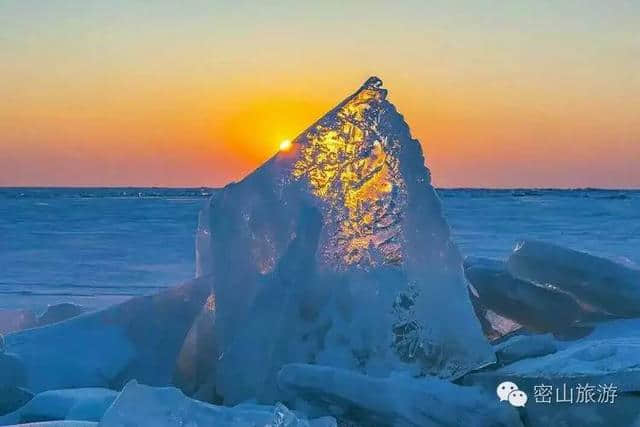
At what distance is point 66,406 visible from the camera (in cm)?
244

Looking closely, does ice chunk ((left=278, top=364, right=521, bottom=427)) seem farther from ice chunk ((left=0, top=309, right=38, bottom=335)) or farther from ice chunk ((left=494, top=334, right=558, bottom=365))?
ice chunk ((left=0, top=309, right=38, bottom=335))

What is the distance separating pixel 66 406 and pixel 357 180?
1.28 metres

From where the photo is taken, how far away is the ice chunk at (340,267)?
3.05 meters

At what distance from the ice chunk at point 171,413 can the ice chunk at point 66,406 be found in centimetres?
40

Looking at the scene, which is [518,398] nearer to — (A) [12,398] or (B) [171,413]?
(B) [171,413]

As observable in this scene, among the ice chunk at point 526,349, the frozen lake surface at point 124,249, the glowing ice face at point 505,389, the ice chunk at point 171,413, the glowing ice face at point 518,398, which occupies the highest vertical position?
the frozen lake surface at point 124,249

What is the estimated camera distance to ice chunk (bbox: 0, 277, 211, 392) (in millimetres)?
3111

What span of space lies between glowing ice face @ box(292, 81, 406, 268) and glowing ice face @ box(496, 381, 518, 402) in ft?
1.95

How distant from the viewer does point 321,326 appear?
311 cm

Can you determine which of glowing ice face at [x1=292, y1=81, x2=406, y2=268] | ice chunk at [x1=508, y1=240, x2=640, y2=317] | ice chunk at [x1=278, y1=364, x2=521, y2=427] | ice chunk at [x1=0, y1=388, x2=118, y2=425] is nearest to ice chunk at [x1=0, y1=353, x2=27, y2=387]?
ice chunk at [x1=0, y1=388, x2=118, y2=425]

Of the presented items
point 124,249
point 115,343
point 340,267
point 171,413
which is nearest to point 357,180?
point 340,267

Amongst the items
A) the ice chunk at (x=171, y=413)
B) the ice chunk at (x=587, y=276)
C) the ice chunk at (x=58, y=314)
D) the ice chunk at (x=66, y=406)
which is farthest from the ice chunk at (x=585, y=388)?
the ice chunk at (x=58, y=314)

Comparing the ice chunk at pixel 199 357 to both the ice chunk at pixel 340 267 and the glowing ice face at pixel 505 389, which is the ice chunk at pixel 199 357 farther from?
the glowing ice face at pixel 505 389

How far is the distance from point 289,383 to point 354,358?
0.40 meters
